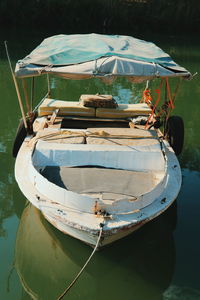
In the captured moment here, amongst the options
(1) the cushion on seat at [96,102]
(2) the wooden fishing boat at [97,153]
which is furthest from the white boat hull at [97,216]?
(1) the cushion on seat at [96,102]

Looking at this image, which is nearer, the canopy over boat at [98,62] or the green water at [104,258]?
the green water at [104,258]

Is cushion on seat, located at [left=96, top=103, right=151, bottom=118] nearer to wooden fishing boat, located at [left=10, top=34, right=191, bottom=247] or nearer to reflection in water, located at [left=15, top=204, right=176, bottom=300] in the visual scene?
wooden fishing boat, located at [left=10, top=34, right=191, bottom=247]

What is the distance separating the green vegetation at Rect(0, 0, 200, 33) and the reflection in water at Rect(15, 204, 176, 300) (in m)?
23.9

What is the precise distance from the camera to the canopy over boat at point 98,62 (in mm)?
5777

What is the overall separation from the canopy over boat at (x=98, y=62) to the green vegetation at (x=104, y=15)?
69.8 feet

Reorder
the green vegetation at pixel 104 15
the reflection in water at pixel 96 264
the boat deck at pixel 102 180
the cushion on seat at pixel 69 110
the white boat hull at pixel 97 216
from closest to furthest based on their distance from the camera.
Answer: the white boat hull at pixel 97 216, the reflection in water at pixel 96 264, the boat deck at pixel 102 180, the cushion on seat at pixel 69 110, the green vegetation at pixel 104 15

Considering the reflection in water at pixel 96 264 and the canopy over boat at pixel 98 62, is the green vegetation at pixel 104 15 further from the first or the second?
the reflection in water at pixel 96 264

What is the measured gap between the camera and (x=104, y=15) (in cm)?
2781

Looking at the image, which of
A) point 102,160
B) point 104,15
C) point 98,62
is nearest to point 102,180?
point 102,160

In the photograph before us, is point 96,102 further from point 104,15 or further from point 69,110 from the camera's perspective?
point 104,15

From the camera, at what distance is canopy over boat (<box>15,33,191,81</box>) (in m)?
5.78

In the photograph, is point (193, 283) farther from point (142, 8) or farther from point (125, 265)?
point (142, 8)

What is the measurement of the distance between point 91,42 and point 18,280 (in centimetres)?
477

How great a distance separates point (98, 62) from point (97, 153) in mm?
1530
